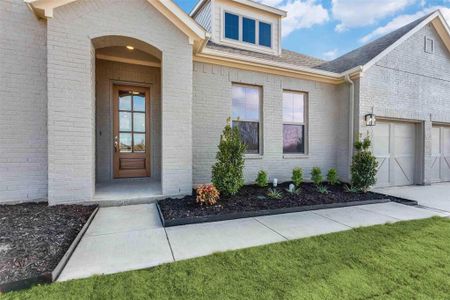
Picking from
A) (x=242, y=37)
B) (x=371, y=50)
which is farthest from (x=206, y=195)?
(x=371, y=50)

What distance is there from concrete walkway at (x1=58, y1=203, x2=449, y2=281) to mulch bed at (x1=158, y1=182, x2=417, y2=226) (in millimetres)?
153

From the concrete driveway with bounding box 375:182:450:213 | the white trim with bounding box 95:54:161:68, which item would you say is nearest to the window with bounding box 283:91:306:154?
the concrete driveway with bounding box 375:182:450:213

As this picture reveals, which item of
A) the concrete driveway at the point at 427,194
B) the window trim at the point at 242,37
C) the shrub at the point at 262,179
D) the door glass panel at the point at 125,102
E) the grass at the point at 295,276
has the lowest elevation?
the concrete driveway at the point at 427,194

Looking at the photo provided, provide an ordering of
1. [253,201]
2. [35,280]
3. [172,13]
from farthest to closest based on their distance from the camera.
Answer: [253,201] < [172,13] < [35,280]

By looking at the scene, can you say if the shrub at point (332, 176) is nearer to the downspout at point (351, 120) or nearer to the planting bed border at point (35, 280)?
the downspout at point (351, 120)

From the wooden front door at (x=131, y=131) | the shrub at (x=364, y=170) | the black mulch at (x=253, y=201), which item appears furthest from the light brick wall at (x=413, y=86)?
the wooden front door at (x=131, y=131)

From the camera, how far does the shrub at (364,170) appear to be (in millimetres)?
5812

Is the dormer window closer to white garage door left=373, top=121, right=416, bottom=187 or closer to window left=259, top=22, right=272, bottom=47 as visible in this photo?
window left=259, top=22, right=272, bottom=47

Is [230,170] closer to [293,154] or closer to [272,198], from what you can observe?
[272,198]

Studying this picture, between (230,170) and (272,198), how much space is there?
1275 millimetres

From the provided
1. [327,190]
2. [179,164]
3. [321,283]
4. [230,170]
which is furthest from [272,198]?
[321,283]

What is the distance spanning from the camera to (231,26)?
297 inches

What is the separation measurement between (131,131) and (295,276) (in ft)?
18.7

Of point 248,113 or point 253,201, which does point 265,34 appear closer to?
point 248,113
